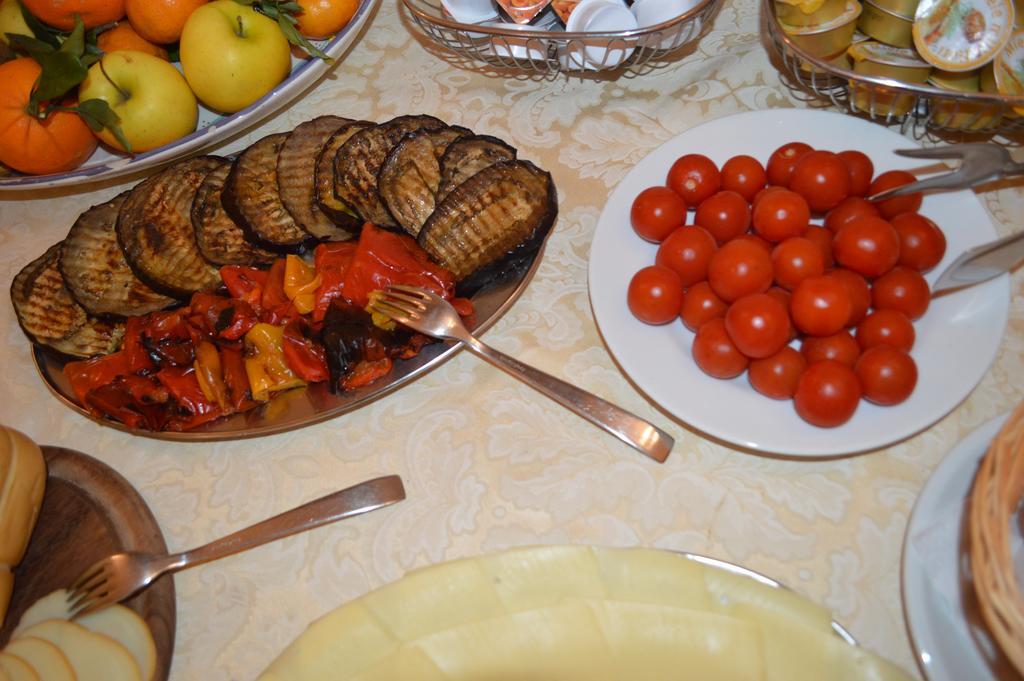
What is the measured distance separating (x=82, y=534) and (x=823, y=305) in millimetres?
1311

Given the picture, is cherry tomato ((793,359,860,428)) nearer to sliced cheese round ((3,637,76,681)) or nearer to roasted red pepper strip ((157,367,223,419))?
roasted red pepper strip ((157,367,223,419))

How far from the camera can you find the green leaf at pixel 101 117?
1561mm

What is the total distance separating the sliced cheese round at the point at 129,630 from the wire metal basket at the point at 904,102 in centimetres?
148

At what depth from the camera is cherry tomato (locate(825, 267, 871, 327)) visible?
123 centimetres

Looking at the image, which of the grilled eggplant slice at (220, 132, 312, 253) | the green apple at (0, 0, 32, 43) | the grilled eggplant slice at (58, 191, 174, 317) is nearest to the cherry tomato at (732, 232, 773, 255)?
the grilled eggplant slice at (220, 132, 312, 253)

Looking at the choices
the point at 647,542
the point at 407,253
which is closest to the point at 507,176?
the point at 407,253

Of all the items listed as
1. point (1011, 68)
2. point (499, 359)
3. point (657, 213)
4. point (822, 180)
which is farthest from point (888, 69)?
point (499, 359)

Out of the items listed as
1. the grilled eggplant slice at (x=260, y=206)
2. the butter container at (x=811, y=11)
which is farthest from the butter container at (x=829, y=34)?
the grilled eggplant slice at (x=260, y=206)

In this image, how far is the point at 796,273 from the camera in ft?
4.10

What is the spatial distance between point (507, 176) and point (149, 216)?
2.29 feet

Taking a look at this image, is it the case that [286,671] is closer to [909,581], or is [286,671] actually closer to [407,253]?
[407,253]

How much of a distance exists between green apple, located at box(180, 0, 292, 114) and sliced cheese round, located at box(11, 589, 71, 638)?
1.03 meters

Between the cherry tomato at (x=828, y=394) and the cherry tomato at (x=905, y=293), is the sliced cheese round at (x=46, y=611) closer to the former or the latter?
the cherry tomato at (x=828, y=394)

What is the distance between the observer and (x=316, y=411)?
1364 mm
